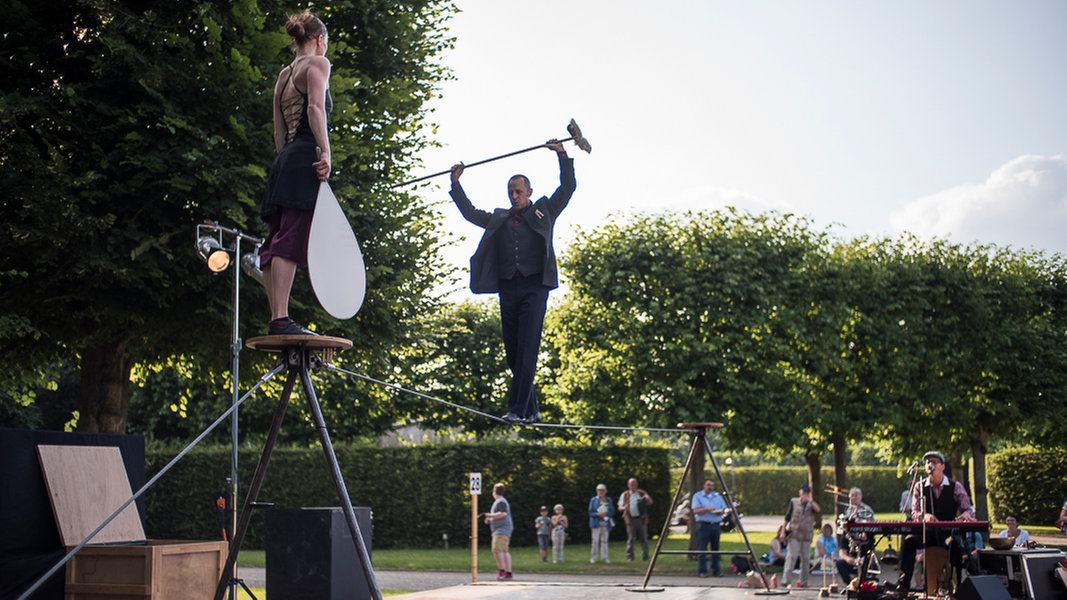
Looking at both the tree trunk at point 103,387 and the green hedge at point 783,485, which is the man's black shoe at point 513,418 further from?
the green hedge at point 783,485

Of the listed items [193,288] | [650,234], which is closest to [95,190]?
[193,288]

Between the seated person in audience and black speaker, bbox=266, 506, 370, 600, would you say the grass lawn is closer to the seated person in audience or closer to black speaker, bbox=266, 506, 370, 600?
the seated person in audience

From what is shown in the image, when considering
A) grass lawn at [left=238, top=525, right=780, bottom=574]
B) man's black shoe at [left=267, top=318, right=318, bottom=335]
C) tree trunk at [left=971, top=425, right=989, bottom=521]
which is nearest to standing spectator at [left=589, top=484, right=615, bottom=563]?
grass lawn at [left=238, top=525, right=780, bottom=574]

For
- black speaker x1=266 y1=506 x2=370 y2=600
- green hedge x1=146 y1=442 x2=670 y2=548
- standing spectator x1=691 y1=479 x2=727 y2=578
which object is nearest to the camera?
black speaker x1=266 y1=506 x2=370 y2=600

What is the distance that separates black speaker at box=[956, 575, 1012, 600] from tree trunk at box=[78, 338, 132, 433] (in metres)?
10.6

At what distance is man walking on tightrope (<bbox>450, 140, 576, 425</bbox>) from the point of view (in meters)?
7.71

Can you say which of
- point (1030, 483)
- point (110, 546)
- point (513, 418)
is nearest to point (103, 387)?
point (110, 546)

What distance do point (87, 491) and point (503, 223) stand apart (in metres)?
3.75

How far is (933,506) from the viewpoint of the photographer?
40.1 feet

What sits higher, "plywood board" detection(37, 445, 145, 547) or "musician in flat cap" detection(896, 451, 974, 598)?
"plywood board" detection(37, 445, 145, 547)

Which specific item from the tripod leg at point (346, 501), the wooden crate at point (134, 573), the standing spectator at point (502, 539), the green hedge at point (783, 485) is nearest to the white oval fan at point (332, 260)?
the tripod leg at point (346, 501)

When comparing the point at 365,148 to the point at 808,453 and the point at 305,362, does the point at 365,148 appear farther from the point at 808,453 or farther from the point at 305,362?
the point at 808,453

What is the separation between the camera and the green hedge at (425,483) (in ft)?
104

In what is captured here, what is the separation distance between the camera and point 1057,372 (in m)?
29.7
